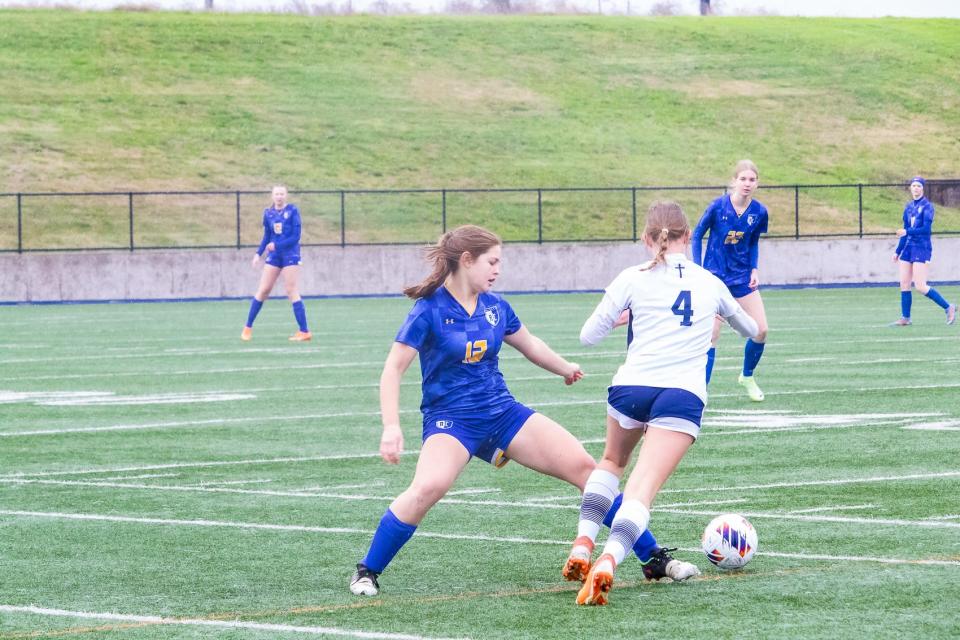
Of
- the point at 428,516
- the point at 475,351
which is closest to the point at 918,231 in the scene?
the point at 428,516

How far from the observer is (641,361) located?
733 cm

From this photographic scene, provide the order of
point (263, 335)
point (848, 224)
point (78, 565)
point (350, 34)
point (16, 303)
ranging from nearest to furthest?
point (78, 565) < point (263, 335) < point (16, 303) < point (848, 224) < point (350, 34)

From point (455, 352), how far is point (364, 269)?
31638mm

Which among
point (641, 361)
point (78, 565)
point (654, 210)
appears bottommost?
point (78, 565)

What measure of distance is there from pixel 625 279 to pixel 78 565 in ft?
9.15

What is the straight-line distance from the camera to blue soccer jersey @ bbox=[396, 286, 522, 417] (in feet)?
24.4

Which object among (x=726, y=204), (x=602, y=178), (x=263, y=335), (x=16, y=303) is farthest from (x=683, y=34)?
(x=726, y=204)

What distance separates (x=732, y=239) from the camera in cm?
1570

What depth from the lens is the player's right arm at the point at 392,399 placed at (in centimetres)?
709

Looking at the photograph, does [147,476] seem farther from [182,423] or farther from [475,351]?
[475,351]

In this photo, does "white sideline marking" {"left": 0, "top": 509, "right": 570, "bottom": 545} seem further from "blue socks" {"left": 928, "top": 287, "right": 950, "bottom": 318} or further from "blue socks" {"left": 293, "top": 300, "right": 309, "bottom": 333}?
"blue socks" {"left": 928, "top": 287, "right": 950, "bottom": 318}

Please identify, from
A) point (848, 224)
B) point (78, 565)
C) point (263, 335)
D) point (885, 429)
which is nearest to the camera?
point (78, 565)

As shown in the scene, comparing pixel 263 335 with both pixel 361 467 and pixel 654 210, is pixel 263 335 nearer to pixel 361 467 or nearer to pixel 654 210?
pixel 361 467

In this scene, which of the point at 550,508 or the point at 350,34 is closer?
the point at 550,508
